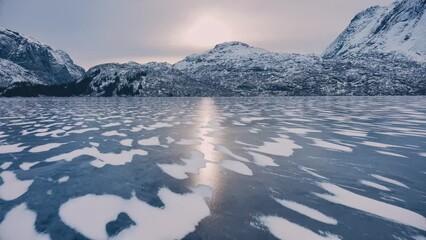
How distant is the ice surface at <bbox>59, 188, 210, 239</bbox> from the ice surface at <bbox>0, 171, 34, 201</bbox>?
1384mm

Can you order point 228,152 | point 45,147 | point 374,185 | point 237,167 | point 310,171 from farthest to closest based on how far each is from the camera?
point 45,147 → point 228,152 → point 237,167 → point 310,171 → point 374,185

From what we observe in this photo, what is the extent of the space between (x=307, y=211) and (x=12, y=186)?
20.9ft

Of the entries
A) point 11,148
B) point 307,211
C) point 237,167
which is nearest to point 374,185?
point 307,211

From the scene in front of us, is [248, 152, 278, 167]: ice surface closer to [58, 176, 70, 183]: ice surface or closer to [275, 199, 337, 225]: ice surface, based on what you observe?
[275, 199, 337, 225]: ice surface

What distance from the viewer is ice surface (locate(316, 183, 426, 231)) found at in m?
4.92

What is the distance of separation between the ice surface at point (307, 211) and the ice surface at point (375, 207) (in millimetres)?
668

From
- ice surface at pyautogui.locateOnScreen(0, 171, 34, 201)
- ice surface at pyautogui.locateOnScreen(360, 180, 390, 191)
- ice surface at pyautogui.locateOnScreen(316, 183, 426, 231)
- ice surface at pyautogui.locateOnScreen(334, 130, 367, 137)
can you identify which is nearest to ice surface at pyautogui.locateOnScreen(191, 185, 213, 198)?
ice surface at pyautogui.locateOnScreen(316, 183, 426, 231)

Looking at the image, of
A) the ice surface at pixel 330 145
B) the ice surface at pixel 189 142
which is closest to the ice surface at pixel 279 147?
the ice surface at pixel 330 145

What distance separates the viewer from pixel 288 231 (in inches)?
183

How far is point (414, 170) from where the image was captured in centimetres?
782

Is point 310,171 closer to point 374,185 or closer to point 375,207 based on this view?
point 374,185

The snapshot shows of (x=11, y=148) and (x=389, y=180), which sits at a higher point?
(x=389, y=180)

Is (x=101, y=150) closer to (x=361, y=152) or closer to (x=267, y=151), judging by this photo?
(x=267, y=151)

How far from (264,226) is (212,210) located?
1046mm
